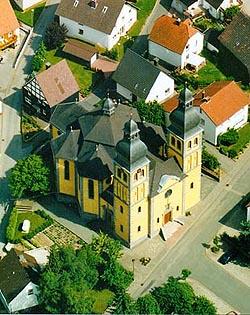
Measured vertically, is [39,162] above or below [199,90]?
below

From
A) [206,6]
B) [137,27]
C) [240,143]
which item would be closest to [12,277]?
[240,143]

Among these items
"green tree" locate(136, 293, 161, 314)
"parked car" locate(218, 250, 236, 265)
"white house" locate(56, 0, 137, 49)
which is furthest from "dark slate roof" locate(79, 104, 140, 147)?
"white house" locate(56, 0, 137, 49)

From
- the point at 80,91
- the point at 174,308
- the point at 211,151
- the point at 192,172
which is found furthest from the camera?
the point at 80,91

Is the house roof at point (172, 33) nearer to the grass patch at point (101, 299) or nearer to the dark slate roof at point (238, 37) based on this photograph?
the dark slate roof at point (238, 37)

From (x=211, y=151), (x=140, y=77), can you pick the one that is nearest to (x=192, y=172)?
(x=211, y=151)

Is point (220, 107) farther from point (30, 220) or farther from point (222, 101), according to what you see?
point (30, 220)

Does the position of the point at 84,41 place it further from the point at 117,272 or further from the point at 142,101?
the point at 117,272
